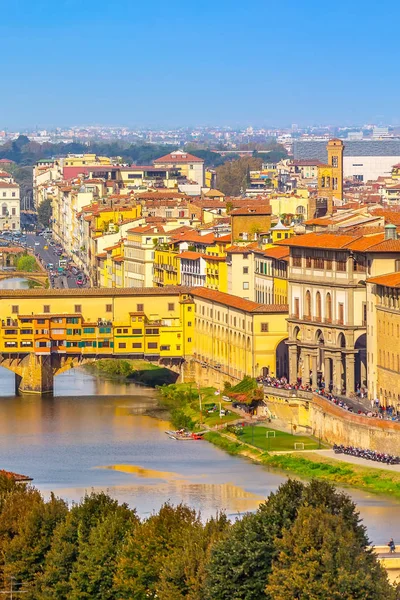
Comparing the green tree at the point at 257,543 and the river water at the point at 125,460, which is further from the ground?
the green tree at the point at 257,543

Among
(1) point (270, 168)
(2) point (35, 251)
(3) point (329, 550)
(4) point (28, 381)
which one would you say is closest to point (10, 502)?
(3) point (329, 550)

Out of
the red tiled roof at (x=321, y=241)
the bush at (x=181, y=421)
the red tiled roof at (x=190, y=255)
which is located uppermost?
the red tiled roof at (x=321, y=241)

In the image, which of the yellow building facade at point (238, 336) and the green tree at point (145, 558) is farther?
the yellow building facade at point (238, 336)

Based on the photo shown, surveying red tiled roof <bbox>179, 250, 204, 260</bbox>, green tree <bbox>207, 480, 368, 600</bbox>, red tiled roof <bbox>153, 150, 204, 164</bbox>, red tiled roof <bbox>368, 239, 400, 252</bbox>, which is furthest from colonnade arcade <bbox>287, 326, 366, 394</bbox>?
red tiled roof <bbox>153, 150, 204, 164</bbox>

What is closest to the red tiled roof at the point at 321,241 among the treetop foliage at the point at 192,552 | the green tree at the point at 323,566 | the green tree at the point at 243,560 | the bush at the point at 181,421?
the bush at the point at 181,421

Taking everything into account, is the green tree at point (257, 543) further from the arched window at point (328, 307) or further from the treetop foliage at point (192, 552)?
the arched window at point (328, 307)

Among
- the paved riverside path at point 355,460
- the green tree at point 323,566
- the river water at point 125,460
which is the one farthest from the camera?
the paved riverside path at point 355,460

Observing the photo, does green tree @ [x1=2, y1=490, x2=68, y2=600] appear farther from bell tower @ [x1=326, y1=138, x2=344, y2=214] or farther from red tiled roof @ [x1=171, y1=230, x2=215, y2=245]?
bell tower @ [x1=326, y1=138, x2=344, y2=214]

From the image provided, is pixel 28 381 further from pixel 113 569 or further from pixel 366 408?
pixel 113 569

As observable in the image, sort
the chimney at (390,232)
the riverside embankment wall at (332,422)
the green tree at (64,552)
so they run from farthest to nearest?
the chimney at (390,232)
the riverside embankment wall at (332,422)
the green tree at (64,552)
